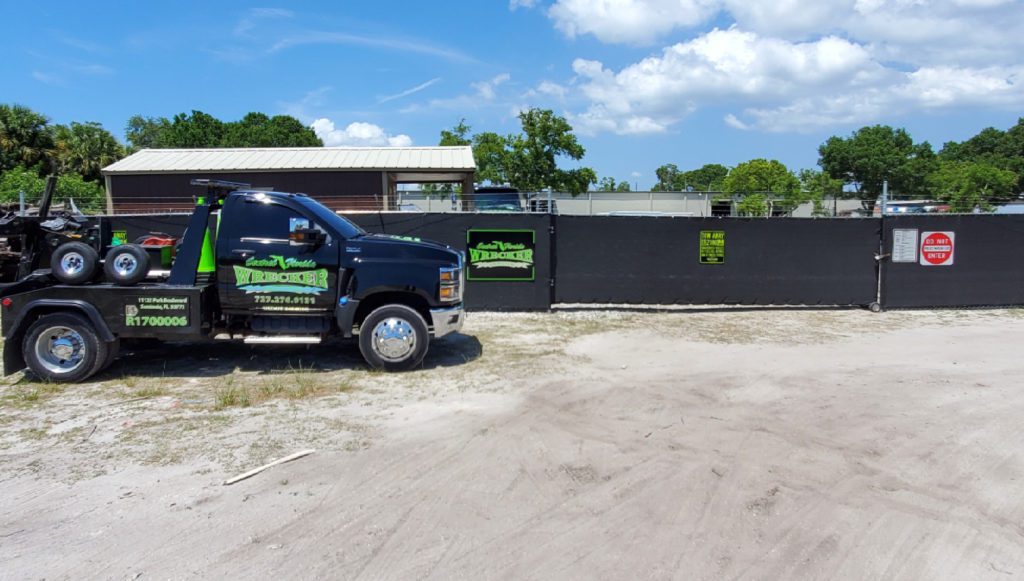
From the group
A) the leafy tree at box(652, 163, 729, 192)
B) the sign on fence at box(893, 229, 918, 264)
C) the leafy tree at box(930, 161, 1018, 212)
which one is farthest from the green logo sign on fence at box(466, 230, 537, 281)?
the leafy tree at box(652, 163, 729, 192)

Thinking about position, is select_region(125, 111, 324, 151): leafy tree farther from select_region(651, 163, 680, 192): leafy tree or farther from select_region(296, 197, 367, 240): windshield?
select_region(651, 163, 680, 192): leafy tree

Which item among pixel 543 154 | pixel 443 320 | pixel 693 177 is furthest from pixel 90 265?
pixel 693 177

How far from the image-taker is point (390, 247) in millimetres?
8070

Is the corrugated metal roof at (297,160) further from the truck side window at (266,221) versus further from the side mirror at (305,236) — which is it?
the side mirror at (305,236)

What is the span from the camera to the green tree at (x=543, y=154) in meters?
37.9

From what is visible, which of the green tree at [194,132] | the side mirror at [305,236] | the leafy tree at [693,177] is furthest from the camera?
the leafy tree at [693,177]

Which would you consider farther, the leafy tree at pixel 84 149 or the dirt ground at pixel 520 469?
the leafy tree at pixel 84 149

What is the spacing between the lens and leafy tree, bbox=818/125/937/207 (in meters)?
78.7

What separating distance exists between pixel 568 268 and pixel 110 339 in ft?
26.7

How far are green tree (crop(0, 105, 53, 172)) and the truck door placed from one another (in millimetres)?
39694

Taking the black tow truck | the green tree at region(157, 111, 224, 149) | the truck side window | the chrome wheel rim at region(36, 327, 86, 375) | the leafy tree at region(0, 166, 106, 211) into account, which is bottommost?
the chrome wheel rim at region(36, 327, 86, 375)

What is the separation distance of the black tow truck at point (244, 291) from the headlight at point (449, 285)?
0.04 ft

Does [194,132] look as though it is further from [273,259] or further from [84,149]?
[273,259]

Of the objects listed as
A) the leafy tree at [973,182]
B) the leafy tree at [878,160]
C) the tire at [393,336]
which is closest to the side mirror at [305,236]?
the tire at [393,336]
